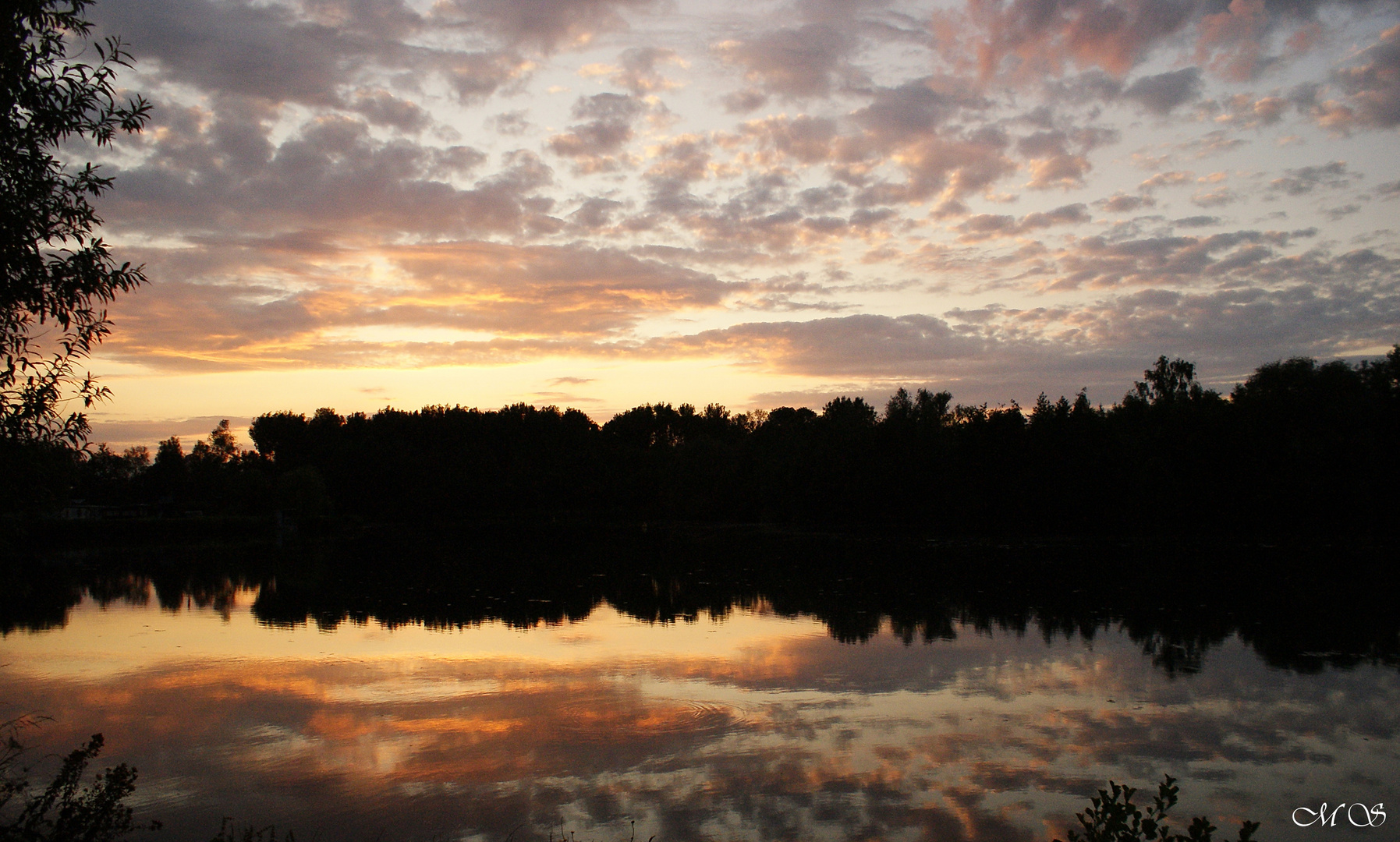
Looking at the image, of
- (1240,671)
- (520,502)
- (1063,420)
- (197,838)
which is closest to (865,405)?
(1063,420)

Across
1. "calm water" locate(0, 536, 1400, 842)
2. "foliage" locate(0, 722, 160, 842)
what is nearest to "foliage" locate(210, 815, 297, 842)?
"calm water" locate(0, 536, 1400, 842)

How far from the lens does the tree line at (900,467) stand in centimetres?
4925

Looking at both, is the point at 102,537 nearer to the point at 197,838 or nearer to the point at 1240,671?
the point at 197,838

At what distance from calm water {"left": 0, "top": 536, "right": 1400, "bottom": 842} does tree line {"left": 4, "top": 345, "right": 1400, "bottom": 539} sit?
13.5 ft

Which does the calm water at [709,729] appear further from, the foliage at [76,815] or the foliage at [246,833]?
the foliage at [76,815]

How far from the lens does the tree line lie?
1939 inches

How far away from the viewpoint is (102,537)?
173 feet

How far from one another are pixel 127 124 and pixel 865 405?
81.0m

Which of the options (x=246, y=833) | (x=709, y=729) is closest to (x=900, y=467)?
(x=709, y=729)

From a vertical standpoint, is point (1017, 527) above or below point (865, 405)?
below

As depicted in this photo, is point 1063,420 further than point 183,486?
No

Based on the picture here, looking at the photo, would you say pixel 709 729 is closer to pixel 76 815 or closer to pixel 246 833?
pixel 246 833

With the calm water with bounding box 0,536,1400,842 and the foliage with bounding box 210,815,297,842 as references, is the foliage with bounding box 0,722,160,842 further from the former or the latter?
Answer: the calm water with bounding box 0,536,1400,842

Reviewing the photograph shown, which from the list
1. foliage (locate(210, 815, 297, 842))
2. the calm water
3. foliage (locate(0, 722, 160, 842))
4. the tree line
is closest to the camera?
foliage (locate(0, 722, 160, 842))
